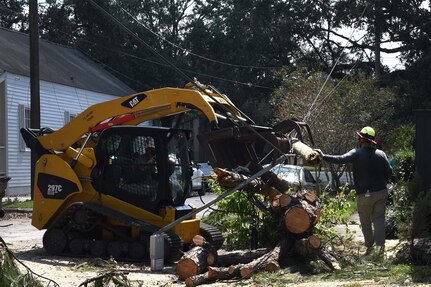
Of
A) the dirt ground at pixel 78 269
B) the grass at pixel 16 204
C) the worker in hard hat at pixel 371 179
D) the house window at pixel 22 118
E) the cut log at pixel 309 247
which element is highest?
the house window at pixel 22 118

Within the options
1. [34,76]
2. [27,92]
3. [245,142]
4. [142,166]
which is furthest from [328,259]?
[27,92]

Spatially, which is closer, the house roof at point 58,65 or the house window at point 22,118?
the house window at point 22,118

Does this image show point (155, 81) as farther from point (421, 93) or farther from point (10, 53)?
point (421, 93)

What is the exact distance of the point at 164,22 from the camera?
2041 inches

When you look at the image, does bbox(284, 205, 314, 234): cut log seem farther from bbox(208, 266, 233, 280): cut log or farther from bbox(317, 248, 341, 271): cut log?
bbox(208, 266, 233, 280): cut log

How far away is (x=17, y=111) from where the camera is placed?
29844mm

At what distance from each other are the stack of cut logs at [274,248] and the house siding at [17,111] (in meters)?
19.5

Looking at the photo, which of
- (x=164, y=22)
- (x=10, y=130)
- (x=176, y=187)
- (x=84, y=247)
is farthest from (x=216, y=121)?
(x=164, y=22)

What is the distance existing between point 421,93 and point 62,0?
23435 millimetres

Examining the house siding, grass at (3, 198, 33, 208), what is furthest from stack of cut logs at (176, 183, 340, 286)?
the house siding

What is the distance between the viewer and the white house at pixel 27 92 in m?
29.4

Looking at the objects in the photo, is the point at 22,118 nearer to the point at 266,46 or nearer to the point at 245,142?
the point at 266,46

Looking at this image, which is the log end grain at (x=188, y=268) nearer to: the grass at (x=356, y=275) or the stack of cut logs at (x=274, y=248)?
the stack of cut logs at (x=274, y=248)

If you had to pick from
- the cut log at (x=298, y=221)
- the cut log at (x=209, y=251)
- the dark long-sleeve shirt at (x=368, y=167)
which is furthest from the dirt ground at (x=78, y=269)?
the dark long-sleeve shirt at (x=368, y=167)
